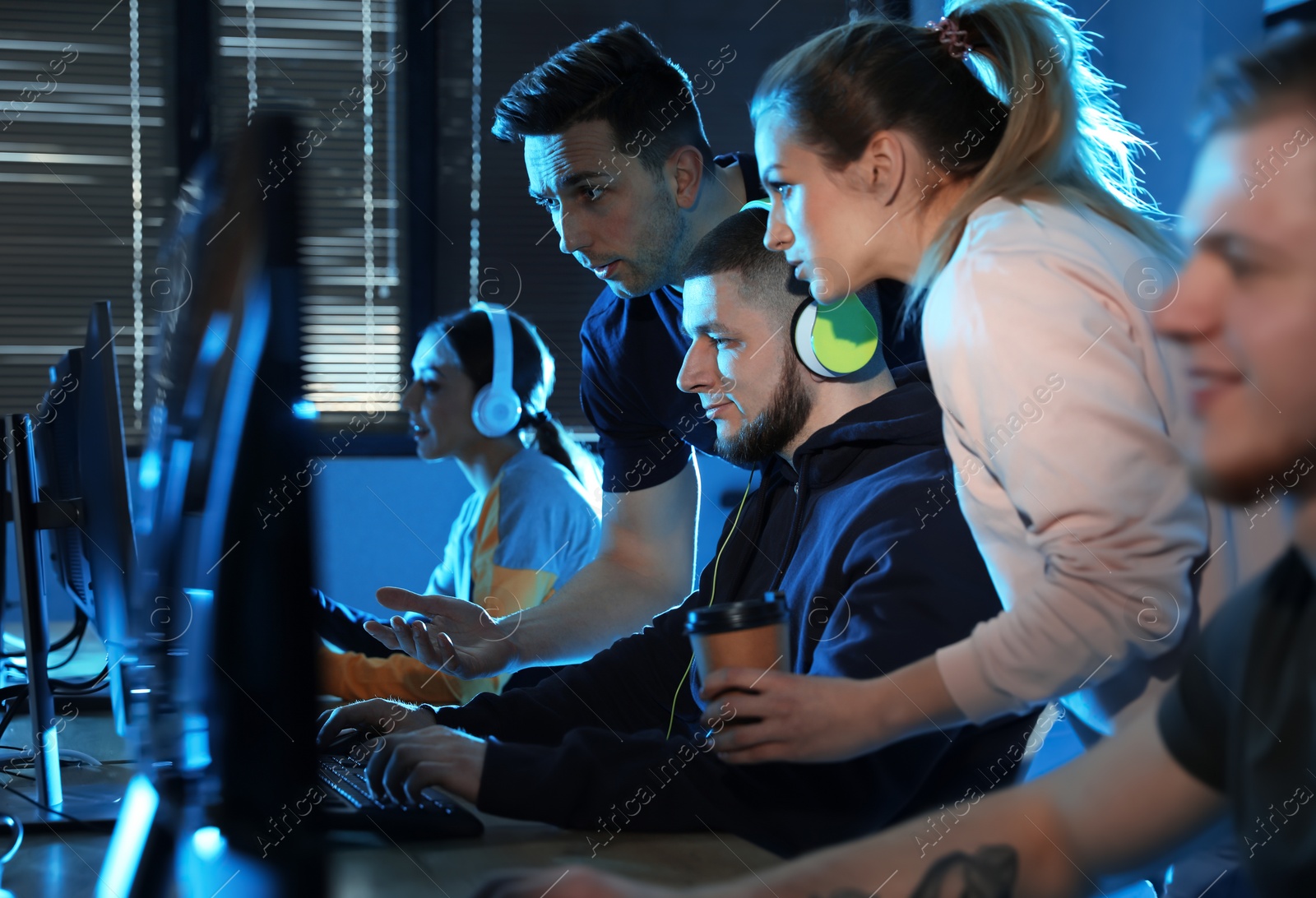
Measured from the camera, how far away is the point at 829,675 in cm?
99

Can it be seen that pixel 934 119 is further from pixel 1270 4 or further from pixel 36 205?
pixel 36 205

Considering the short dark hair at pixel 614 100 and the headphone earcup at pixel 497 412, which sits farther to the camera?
the headphone earcup at pixel 497 412

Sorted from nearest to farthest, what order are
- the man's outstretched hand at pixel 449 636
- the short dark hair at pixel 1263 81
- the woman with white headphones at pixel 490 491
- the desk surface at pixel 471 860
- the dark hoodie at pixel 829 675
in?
the short dark hair at pixel 1263 81 → the desk surface at pixel 471 860 → the dark hoodie at pixel 829 675 → the man's outstretched hand at pixel 449 636 → the woman with white headphones at pixel 490 491

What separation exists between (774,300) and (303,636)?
0.91 m

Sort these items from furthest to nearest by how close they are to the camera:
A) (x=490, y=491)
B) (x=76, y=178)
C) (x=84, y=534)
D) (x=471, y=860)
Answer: (x=76, y=178) → (x=490, y=491) → (x=84, y=534) → (x=471, y=860)

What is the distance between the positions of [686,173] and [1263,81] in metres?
1.26

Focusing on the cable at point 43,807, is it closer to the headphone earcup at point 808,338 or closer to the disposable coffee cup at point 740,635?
the disposable coffee cup at point 740,635

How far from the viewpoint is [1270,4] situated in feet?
9.28

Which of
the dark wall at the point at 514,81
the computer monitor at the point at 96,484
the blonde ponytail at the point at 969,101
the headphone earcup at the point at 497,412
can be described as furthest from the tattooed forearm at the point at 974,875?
the dark wall at the point at 514,81

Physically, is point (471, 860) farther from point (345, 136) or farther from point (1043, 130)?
point (345, 136)

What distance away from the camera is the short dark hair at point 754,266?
4.56 feet

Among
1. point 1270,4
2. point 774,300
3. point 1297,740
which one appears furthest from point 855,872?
point 1270,4

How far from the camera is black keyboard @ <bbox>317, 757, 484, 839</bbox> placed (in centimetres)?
88

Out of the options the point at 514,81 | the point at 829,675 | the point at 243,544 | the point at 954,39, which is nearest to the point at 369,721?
the point at 829,675
